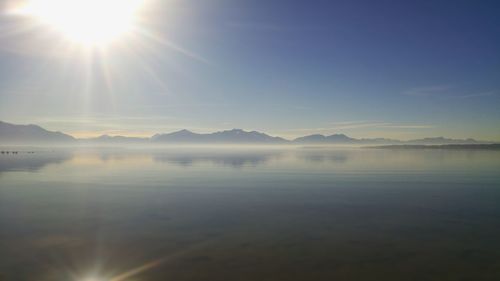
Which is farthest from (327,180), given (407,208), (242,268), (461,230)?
(242,268)

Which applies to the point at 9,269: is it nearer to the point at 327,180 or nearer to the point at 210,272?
the point at 210,272

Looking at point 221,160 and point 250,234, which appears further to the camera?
point 221,160

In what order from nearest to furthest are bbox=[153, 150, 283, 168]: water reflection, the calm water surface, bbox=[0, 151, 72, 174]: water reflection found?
1. the calm water surface
2. bbox=[0, 151, 72, 174]: water reflection
3. bbox=[153, 150, 283, 168]: water reflection

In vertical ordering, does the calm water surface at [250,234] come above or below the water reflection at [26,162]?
below

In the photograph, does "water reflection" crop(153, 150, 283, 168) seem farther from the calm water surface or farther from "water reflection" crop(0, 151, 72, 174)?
the calm water surface

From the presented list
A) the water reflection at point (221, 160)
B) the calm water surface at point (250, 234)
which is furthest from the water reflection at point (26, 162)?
the calm water surface at point (250, 234)

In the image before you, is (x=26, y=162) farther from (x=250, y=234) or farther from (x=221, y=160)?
(x=250, y=234)

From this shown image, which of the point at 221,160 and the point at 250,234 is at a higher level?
the point at 221,160

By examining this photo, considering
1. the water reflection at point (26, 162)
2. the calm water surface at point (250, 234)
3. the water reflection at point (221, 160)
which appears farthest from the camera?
the water reflection at point (221, 160)

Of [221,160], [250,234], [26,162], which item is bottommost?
[250,234]

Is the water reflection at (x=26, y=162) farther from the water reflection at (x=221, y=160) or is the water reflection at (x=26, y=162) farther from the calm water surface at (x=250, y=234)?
the calm water surface at (x=250, y=234)

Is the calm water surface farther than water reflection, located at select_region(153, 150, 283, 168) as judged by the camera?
No

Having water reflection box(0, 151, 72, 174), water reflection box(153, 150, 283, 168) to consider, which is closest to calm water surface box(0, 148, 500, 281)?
water reflection box(0, 151, 72, 174)

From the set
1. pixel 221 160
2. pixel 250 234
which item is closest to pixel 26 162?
pixel 221 160
